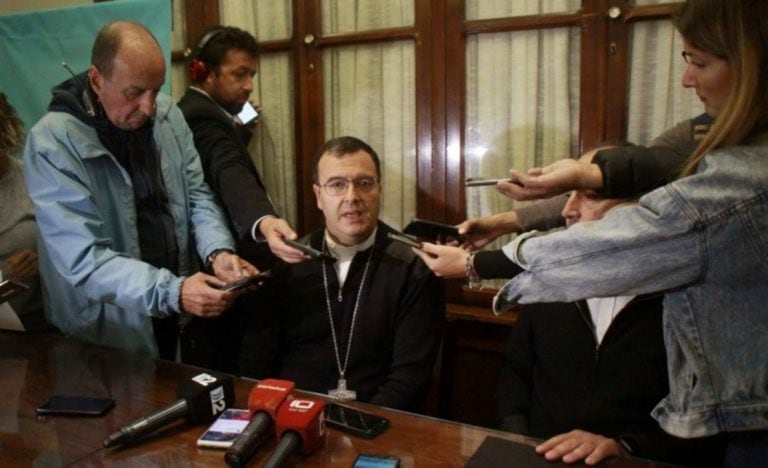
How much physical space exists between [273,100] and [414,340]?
137cm

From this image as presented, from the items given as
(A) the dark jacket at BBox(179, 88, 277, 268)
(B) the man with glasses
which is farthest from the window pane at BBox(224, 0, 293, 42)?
(B) the man with glasses

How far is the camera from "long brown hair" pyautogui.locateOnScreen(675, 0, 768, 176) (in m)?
0.95

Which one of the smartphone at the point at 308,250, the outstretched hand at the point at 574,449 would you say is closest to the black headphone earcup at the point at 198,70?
the smartphone at the point at 308,250

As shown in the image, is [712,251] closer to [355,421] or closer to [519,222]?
[355,421]

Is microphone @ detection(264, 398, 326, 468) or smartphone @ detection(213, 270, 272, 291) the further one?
smartphone @ detection(213, 270, 272, 291)

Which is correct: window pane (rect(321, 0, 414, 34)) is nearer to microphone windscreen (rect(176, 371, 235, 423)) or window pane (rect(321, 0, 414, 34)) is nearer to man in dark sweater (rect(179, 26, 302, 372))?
man in dark sweater (rect(179, 26, 302, 372))

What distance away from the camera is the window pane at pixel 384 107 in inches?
92.9

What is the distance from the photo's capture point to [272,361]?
194 centimetres

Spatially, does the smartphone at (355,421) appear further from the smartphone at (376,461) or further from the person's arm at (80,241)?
the person's arm at (80,241)

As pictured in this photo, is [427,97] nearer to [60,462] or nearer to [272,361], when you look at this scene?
[272,361]

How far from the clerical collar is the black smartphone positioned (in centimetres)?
23

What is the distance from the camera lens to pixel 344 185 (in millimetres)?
1872

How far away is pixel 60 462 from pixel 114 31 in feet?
3.75

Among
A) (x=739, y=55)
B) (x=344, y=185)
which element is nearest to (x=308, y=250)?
(x=344, y=185)
